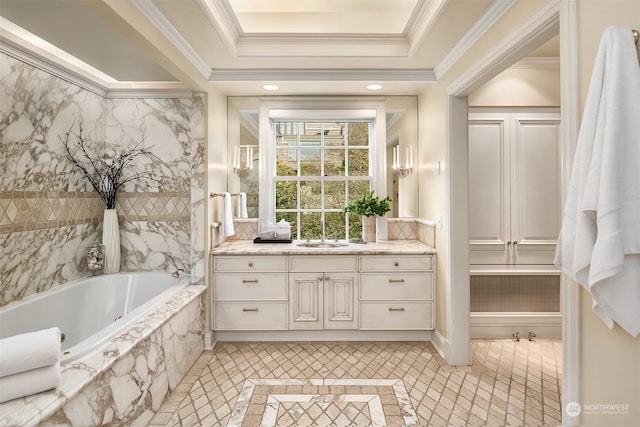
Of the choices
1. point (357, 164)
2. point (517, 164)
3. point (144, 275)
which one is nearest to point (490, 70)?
point (517, 164)

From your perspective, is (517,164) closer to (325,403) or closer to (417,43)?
(417,43)

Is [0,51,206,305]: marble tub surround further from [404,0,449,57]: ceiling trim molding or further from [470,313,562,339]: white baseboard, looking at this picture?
[470,313,562,339]: white baseboard

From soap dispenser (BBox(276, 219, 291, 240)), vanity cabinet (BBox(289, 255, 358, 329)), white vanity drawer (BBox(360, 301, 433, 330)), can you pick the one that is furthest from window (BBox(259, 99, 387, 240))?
white vanity drawer (BBox(360, 301, 433, 330))

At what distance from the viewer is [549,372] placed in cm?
236

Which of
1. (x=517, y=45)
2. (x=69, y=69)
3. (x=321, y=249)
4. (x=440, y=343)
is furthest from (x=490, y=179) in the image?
(x=69, y=69)

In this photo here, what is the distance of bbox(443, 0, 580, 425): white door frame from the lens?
1.30 meters

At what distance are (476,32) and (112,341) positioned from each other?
283 centimetres

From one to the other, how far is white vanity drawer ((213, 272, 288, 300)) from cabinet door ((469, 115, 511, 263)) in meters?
1.77

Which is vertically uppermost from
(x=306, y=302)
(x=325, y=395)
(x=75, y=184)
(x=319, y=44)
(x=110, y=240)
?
(x=319, y=44)

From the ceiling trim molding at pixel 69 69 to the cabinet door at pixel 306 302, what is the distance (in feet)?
6.55

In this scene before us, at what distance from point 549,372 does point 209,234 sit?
290cm

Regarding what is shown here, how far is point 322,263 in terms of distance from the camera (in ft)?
9.14

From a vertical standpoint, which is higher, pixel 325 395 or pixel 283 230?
pixel 283 230

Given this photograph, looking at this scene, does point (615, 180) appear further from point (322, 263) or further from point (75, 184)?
point (75, 184)
